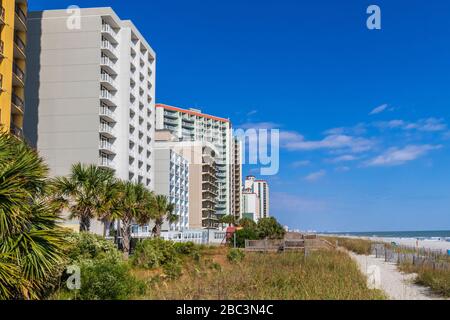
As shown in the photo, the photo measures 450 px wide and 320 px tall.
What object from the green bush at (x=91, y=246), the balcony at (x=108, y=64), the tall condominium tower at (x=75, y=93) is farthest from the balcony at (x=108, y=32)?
Result: the green bush at (x=91, y=246)

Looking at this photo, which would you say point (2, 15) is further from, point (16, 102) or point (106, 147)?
point (106, 147)

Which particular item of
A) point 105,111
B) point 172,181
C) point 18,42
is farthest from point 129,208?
point 172,181

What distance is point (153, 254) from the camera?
25.7 metres

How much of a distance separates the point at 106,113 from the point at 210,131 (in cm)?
9360

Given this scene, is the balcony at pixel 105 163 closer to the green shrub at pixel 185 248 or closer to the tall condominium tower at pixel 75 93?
the tall condominium tower at pixel 75 93

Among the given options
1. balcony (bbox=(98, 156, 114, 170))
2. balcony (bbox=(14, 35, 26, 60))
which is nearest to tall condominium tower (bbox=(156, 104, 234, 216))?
balcony (bbox=(98, 156, 114, 170))

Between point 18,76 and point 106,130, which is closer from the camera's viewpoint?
point 18,76

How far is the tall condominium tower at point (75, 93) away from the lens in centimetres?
6103

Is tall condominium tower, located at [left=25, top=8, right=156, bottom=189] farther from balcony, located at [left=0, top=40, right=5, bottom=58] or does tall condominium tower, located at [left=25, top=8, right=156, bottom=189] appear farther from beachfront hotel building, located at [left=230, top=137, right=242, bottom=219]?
beachfront hotel building, located at [left=230, top=137, right=242, bottom=219]

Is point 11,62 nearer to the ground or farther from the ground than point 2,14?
nearer to the ground

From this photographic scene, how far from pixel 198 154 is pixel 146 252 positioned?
90.3 metres

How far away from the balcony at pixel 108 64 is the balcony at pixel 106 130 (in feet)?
24.2
